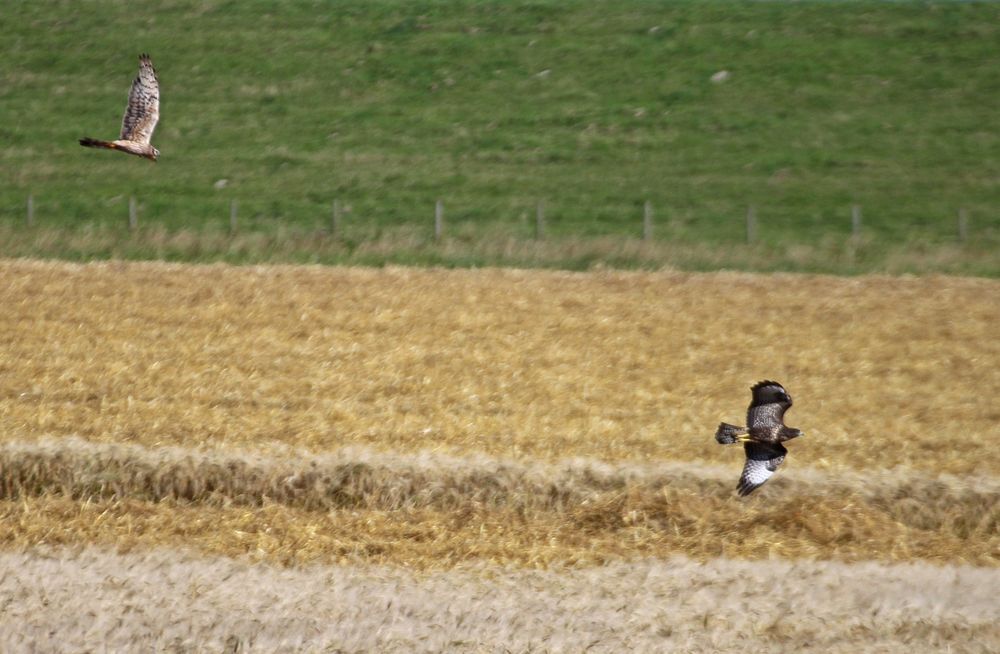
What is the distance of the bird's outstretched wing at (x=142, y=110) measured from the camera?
24.9ft

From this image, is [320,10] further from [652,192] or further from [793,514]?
[793,514]

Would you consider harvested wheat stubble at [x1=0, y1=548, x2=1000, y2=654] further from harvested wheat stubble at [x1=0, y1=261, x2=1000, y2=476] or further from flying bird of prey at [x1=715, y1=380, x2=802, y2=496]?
harvested wheat stubble at [x1=0, y1=261, x2=1000, y2=476]

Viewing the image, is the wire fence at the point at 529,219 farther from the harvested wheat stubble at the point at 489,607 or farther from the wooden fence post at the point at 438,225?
the harvested wheat stubble at the point at 489,607

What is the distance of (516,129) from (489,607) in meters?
29.2

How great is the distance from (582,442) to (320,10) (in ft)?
119

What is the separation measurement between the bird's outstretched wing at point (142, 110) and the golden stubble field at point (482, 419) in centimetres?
317

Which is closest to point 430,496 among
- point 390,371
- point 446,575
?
point 446,575

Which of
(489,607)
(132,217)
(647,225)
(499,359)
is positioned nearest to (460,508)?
(489,607)

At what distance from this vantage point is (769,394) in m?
7.16

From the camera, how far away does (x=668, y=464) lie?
35.6 ft

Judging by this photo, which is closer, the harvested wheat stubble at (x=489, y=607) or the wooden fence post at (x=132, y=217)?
the harvested wheat stubble at (x=489, y=607)

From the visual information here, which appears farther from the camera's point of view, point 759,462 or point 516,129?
point 516,129

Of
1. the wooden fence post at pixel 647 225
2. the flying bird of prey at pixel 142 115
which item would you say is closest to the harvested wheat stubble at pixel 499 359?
the flying bird of prey at pixel 142 115

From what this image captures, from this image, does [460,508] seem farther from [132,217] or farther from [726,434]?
[132,217]
